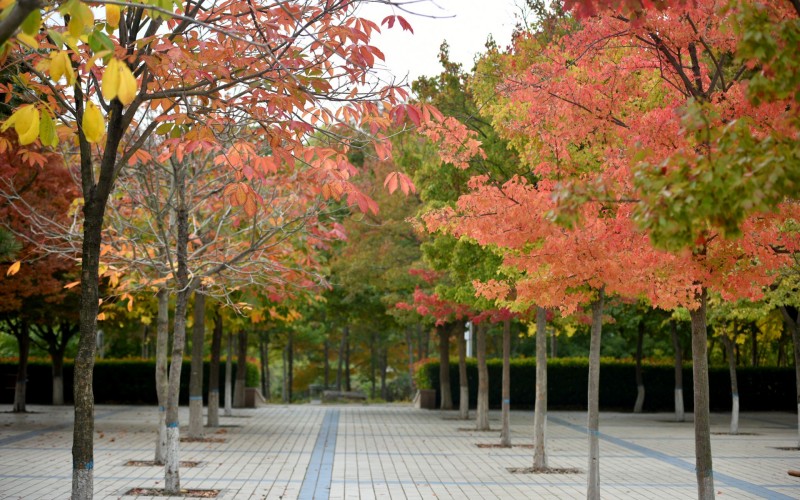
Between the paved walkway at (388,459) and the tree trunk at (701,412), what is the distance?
419cm

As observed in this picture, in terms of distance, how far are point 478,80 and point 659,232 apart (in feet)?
37.1

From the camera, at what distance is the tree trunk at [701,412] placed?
7094 mm

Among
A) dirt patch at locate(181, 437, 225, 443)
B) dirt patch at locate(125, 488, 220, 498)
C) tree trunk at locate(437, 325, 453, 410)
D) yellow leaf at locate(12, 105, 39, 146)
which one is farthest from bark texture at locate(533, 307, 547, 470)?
tree trunk at locate(437, 325, 453, 410)

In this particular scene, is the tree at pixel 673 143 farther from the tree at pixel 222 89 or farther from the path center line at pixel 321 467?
the path center line at pixel 321 467

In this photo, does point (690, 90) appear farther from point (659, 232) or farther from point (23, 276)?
point (23, 276)

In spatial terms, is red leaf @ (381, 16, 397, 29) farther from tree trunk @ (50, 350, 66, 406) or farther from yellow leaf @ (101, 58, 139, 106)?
tree trunk @ (50, 350, 66, 406)

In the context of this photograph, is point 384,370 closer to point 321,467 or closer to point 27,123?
point 321,467

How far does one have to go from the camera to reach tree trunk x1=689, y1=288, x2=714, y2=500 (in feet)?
23.3

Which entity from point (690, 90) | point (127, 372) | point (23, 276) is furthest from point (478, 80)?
point (127, 372)

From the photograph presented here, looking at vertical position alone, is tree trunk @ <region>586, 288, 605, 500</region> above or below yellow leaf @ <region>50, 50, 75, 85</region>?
below

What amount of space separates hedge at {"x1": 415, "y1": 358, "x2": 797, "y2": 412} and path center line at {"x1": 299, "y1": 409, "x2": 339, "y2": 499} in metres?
12.1

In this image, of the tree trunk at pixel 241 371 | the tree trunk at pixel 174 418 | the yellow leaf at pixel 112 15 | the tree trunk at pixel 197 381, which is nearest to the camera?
the yellow leaf at pixel 112 15

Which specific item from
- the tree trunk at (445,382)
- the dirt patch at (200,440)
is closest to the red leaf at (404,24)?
the dirt patch at (200,440)

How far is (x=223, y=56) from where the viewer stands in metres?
6.14
